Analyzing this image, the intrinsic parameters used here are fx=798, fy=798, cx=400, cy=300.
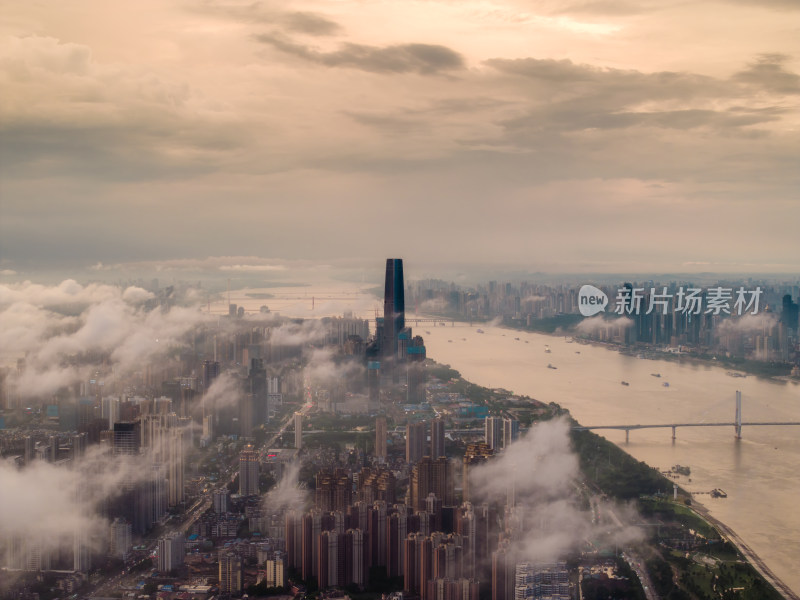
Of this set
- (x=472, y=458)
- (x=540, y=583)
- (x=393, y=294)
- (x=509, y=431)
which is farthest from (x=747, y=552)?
(x=393, y=294)

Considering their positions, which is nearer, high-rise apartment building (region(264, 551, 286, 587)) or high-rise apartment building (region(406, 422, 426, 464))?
high-rise apartment building (region(264, 551, 286, 587))

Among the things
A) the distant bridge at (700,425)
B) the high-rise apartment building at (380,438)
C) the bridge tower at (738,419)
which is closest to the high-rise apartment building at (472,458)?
the high-rise apartment building at (380,438)

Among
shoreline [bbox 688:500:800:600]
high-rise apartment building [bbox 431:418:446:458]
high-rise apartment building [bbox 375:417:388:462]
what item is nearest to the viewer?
shoreline [bbox 688:500:800:600]

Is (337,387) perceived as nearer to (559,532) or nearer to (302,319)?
(302,319)

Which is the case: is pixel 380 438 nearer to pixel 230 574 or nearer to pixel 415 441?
pixel 415 441

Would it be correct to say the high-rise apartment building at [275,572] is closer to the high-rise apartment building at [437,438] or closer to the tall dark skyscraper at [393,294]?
the high-rise apartment building at [437,438]

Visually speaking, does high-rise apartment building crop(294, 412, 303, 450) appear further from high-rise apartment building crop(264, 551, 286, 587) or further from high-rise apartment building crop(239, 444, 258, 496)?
high-rise apartment building crop(264, 551, 286, 587)

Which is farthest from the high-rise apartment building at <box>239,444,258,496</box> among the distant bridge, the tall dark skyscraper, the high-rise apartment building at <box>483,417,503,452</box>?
the tall dark skyscraper

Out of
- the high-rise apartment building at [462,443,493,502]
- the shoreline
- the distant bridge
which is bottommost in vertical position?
the shoreline
